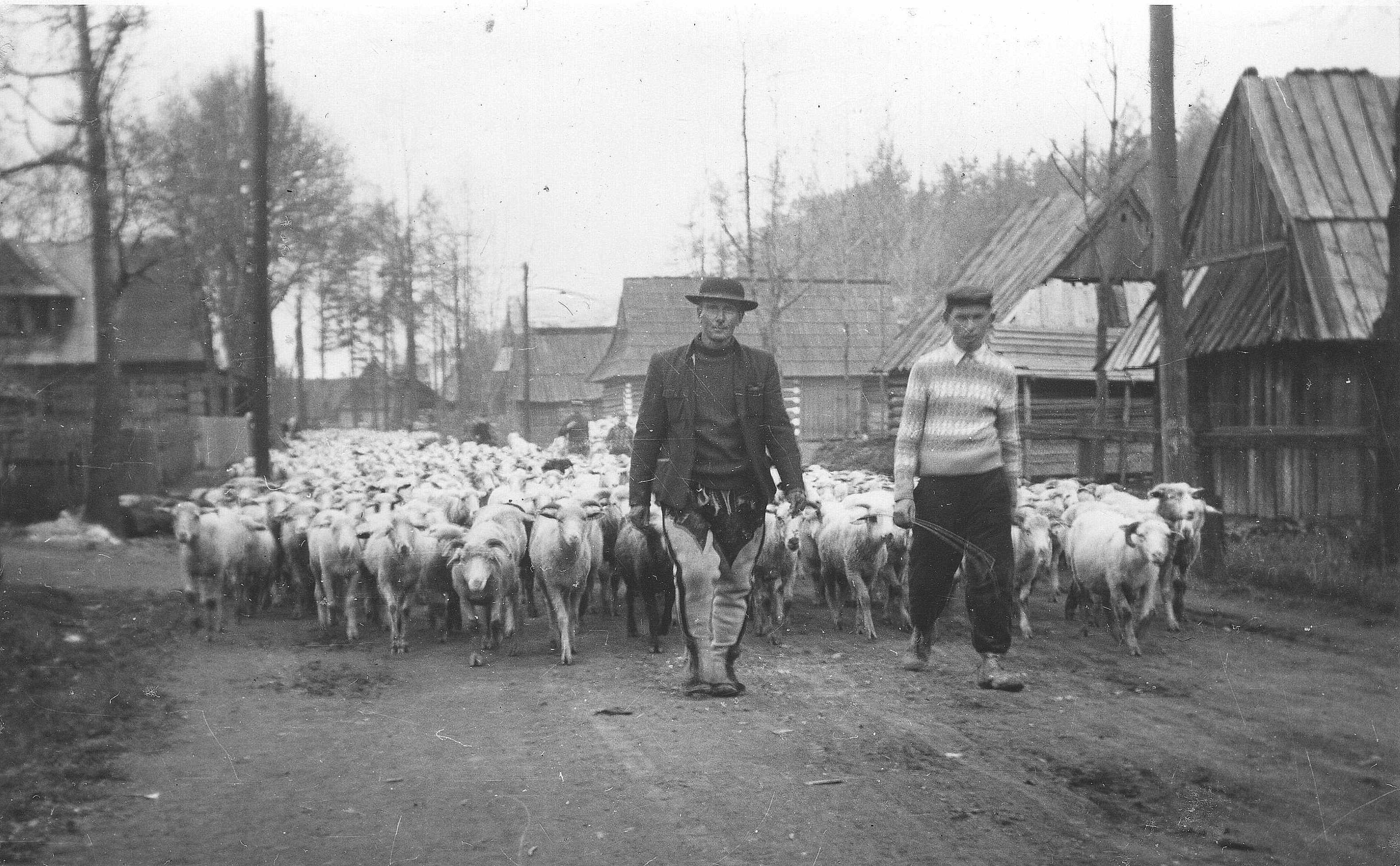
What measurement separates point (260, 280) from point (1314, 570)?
41.4 feet

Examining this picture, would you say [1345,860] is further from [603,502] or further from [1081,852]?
[603,502]

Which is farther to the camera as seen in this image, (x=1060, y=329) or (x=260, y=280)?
(x=1060, y=329)

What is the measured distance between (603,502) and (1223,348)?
832cm

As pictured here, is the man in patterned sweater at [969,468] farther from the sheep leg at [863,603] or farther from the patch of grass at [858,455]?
the patch of grass at [858,455]

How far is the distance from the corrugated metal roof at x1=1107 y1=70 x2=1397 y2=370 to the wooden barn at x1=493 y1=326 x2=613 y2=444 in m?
23.6

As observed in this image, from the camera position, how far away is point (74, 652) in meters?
6.67

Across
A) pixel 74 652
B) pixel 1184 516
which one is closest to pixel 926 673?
pixel 1184 516

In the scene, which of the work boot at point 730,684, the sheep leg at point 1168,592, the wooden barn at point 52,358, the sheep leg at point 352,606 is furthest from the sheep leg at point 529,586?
the sheep leg at point 1168,592

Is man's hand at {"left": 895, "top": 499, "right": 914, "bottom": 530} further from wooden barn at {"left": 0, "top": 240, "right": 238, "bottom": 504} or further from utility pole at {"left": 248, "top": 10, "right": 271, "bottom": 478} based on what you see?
utility pole at {"left": 248, "top": 10, "right": 271, "bottom": 478}

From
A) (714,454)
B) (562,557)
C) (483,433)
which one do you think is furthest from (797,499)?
(483,433)

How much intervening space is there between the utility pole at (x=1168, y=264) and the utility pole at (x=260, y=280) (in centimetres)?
914

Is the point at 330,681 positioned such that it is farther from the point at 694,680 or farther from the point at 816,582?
the point at 816,582

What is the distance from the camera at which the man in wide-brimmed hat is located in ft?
22.2

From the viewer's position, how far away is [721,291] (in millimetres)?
6715
